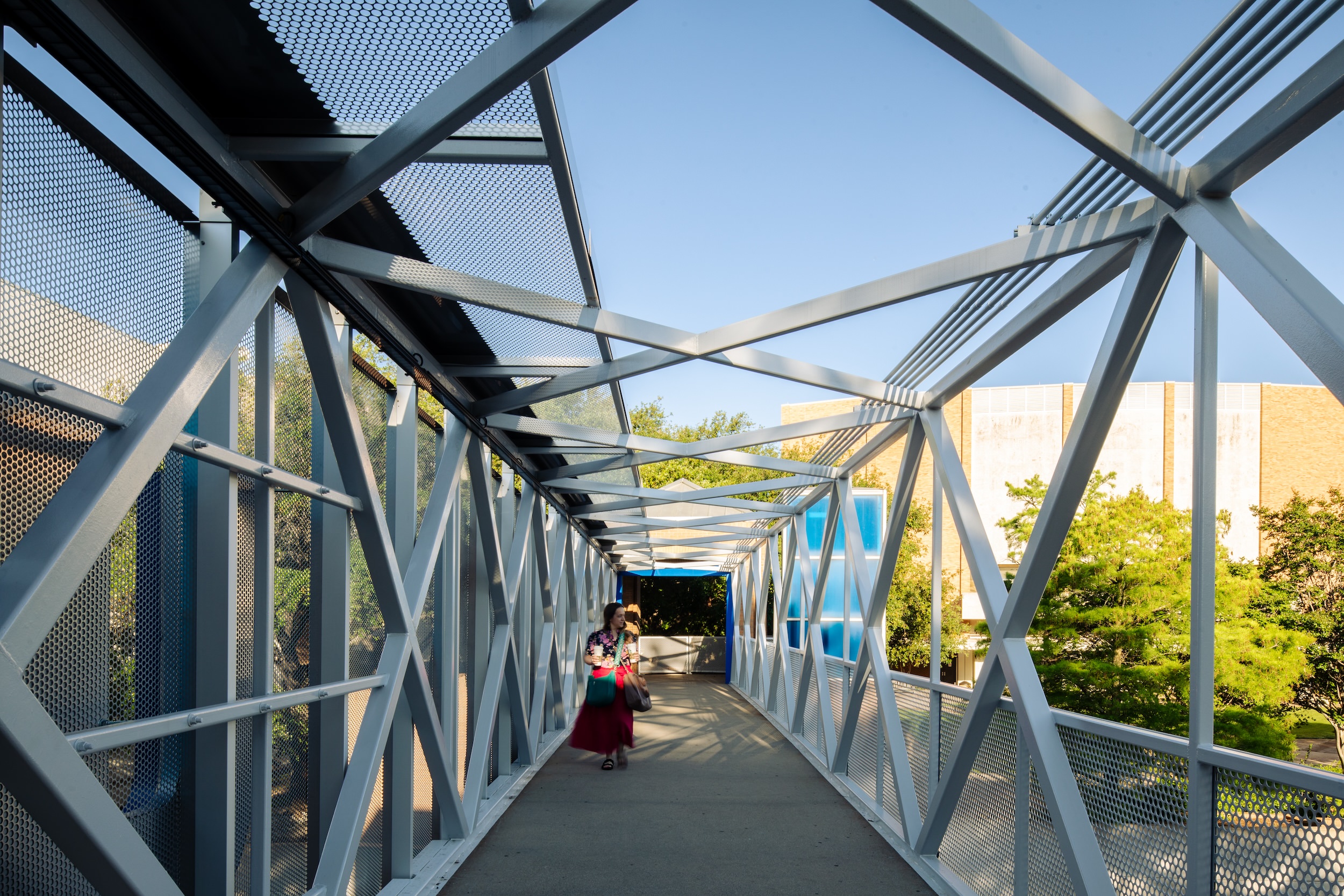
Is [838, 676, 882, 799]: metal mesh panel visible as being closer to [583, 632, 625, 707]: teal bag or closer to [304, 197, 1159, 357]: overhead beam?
[583, 632, 625, 707]: teal bag

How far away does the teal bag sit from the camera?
386 inches

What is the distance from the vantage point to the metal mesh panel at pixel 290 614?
398cm

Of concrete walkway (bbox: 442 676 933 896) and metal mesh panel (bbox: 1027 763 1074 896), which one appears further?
concrete walkway (bbox: 442 676 933 896)


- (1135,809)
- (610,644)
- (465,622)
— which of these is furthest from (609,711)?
(1135,809)

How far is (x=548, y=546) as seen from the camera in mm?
11367

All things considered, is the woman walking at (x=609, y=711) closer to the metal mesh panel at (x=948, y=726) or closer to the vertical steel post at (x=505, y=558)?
the vertical steel post at (x=505, y=558)

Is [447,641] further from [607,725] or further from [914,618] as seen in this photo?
[914,618]

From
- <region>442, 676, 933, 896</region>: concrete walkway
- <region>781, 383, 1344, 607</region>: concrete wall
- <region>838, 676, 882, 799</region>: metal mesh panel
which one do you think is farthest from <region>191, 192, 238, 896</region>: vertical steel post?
<region>781, 383, 1344, 607</region>: concrete wall

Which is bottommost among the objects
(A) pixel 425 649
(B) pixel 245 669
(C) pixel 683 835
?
(C) pixel 683 835

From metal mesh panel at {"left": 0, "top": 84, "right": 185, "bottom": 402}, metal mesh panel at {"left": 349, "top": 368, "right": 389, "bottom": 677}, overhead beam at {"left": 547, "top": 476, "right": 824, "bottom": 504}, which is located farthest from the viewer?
overhead beam at {"left": 547, "top": 476, "right": 824, "bottom": 504}

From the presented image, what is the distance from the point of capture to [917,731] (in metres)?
6.49

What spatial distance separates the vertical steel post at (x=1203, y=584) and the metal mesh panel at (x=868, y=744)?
14.6 ft

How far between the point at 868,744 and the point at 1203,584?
537 centimetres

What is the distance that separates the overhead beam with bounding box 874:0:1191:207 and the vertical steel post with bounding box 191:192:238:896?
7.51 feet
